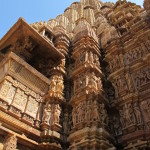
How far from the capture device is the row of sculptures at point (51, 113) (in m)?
8.35

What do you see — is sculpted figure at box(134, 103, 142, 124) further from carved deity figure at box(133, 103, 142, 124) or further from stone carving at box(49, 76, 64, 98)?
stone carving at box(49, 76, 64, 98)

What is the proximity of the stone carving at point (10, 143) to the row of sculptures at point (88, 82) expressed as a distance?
4196 mm

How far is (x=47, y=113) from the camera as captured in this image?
858cm

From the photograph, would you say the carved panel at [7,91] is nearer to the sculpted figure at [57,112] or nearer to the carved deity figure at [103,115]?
the sculpted figure at [57,112]

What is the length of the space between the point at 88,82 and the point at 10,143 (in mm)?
4814

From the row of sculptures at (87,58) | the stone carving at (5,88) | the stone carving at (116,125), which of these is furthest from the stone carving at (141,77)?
the stone carving at (5,88)

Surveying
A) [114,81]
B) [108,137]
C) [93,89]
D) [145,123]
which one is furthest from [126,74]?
[108,137]

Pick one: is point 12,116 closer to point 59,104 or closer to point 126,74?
point 59,104

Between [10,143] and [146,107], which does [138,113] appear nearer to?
[146,107]

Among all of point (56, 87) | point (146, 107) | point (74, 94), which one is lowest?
point (146, 107)

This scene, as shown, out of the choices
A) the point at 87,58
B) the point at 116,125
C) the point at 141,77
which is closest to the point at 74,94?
the point at 116,125

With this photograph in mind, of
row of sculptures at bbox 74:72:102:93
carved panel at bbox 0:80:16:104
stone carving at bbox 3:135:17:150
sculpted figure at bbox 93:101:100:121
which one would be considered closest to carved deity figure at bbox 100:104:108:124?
sculpted figure at bbox 93:101:100:121

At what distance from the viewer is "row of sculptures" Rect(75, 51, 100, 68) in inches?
445

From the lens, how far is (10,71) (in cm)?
828
